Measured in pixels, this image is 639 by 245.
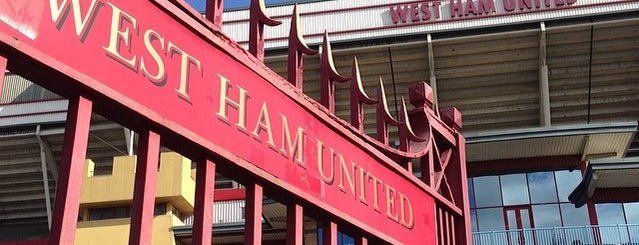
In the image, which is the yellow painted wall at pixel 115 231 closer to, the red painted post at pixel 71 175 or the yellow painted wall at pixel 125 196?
the yellow painted wall at pixel 125 196

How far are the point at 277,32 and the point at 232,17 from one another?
7.06 feet

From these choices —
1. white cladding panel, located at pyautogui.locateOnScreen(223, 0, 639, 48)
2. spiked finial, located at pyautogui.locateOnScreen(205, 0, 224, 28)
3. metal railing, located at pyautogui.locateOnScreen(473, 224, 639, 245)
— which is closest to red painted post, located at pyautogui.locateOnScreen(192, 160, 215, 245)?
spiked finial, located at pyautogui.locateOnScreen(205, 0, 224, 28)

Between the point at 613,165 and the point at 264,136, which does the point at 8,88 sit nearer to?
the point at 613,165

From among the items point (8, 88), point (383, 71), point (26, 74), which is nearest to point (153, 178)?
point (26, 74)

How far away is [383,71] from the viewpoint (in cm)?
2573

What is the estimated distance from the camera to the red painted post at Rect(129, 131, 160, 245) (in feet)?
12.6

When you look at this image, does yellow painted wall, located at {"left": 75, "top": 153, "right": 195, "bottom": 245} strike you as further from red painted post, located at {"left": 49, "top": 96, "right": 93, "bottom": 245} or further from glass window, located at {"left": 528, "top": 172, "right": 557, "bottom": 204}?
red painted post, located at {"left": 49, "top": 96, "right": 93, "bottom": 245}

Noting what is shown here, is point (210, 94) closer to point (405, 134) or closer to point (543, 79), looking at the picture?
point (405, 134)

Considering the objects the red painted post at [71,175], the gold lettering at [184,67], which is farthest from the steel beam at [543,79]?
the red painted post at [71,175]

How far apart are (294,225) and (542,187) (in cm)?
1974

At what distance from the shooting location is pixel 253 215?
4.75 metres

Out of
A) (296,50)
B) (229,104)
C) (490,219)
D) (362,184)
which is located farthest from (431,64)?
(229,104)

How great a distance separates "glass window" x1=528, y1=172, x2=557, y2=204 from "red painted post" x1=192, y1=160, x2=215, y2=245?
67.2 feet

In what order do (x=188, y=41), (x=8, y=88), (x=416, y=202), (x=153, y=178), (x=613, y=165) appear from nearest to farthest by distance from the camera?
1. (x=153, y=178)
2. (x=188, y=41)
3. (x=416, y=202)
4. (x=613, y=165)
5. (x=8, y=88)
